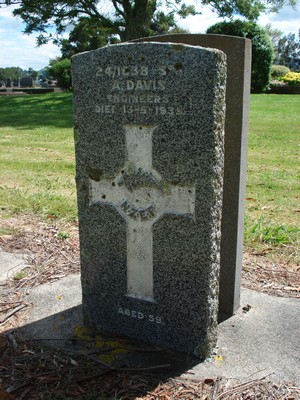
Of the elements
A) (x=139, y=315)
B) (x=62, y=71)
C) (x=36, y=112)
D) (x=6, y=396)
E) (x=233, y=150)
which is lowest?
(x=6, y=396)

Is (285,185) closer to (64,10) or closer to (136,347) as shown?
(136,347)

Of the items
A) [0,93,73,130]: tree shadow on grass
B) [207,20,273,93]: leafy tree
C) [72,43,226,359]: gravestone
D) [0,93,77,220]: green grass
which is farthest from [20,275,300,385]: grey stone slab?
[207,20,273,93]: leafy tree

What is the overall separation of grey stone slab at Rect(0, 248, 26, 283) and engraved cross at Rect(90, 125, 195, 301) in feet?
4.68

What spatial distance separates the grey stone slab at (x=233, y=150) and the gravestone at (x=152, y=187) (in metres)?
0.47

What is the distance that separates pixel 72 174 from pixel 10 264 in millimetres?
3178

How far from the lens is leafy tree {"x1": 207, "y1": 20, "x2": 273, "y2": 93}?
20438 mm

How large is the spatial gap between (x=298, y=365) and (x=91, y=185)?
1.53m

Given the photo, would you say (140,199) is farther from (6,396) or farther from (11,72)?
(11,72)

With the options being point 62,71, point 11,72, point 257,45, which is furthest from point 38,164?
point 11,72

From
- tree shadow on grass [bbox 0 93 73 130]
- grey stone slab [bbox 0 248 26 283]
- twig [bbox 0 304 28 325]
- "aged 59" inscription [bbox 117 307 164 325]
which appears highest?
tree shadow on grass [bbox 0 93 73 130]

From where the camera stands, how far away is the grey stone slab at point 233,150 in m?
2.85

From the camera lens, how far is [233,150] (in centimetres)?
297

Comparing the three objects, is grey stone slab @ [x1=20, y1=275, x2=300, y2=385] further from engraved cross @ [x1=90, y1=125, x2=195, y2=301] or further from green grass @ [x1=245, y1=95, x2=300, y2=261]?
green grass @ [x1=245, y1=95, x2=300, y2=261]

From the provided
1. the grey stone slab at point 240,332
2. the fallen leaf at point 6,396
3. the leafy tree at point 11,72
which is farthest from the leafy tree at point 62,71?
the leafy tree at point 11,72
